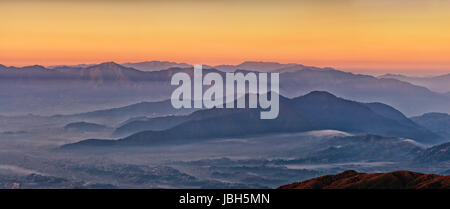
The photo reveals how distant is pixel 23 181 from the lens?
185875 mm

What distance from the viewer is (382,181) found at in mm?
57562

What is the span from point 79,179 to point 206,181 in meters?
40.2

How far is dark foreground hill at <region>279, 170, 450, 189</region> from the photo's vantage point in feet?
179

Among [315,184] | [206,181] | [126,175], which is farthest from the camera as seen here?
[126,175]

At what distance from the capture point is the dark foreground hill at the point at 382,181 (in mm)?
54469
